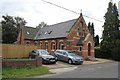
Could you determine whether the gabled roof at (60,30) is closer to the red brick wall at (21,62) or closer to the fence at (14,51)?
the fence at (14,51)

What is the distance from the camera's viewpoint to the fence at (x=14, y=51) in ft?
55.0

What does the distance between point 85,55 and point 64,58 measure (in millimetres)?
7004

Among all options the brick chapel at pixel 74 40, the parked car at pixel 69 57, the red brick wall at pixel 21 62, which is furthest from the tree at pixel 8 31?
the red brick wall at pixel 21 62

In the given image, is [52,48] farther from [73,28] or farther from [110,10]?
[110,10]

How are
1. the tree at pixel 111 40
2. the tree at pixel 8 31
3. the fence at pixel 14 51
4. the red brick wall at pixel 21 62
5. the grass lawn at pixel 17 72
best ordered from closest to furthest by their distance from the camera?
the grass lawn at pixel 17 72, the red brick wall at pixel 21 62, the fence at pixel 14 51, the tree at pixel 111 40, the tree at pixel 8 31

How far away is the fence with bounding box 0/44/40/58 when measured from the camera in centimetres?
1675

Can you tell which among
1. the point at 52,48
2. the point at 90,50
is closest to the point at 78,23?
the point at 90,50

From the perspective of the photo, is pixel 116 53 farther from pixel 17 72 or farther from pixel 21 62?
pixel 17 72

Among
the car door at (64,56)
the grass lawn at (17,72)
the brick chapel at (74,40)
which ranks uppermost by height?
the brick chapel at (74,40)

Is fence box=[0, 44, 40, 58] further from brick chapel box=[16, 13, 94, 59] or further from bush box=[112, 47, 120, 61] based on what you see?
bush box=[112, 47, 120, 61]

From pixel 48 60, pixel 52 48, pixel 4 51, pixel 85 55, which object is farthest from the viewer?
pixel 52 48

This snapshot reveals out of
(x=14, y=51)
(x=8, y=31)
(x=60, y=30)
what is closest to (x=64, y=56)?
(x=14, y=51)

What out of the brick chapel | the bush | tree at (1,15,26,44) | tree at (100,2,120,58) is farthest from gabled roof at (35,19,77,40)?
tree at (1,15,26,44)

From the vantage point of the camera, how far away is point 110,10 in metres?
33.8
